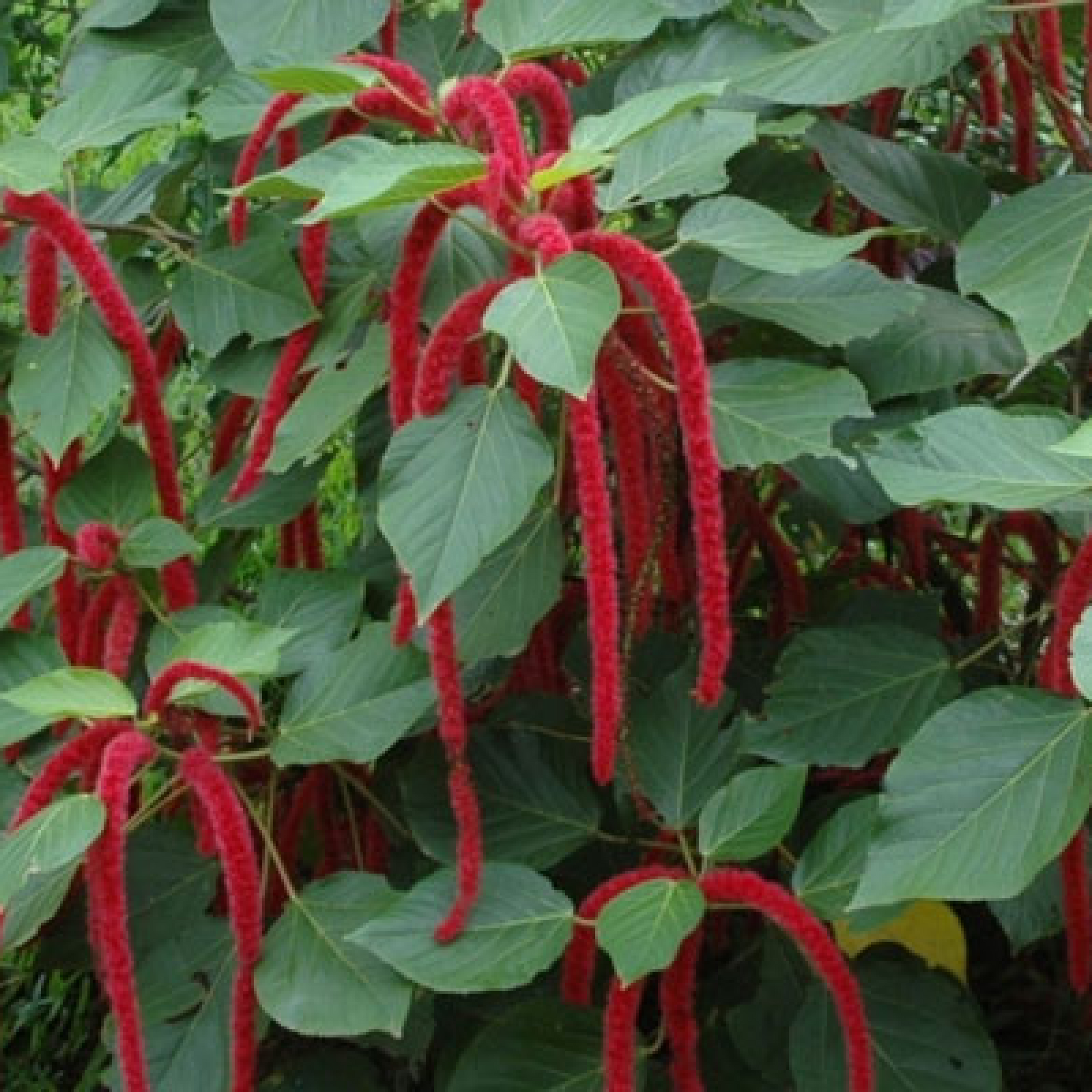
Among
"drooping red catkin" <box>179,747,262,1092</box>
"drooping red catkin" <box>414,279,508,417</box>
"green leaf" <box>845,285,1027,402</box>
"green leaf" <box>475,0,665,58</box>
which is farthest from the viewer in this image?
"green leaf" <box>845,285,1027,402</box>

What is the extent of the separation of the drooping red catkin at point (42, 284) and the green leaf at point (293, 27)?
0.77 feet

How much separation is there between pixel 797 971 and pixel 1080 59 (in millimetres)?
1147

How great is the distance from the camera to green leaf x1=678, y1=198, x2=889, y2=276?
1487 mm

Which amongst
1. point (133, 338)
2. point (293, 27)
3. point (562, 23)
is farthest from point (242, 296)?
point (562, 23)

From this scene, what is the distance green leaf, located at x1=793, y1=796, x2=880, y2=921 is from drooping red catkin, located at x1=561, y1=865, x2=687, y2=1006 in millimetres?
96

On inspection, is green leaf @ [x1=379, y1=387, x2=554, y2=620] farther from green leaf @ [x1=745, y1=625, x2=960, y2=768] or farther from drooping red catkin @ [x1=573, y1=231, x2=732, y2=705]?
green leaf @ [x1=745, y1=625, x2=960, y2=768]

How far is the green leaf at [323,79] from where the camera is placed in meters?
1.45

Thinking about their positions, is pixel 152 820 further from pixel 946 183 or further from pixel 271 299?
pixel 946 183

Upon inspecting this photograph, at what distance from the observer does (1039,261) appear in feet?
5.44

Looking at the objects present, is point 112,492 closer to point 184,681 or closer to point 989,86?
point 184,681

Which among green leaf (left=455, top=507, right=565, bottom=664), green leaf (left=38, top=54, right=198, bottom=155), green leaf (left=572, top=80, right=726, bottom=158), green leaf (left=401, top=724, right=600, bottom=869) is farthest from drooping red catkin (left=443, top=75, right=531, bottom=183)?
green leaf (left=401, top=724, right=600, bottom=869)

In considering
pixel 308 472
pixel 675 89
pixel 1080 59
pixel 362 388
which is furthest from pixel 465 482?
pixel 1080 59

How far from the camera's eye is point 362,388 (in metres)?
1.59

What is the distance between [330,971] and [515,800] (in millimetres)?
246
